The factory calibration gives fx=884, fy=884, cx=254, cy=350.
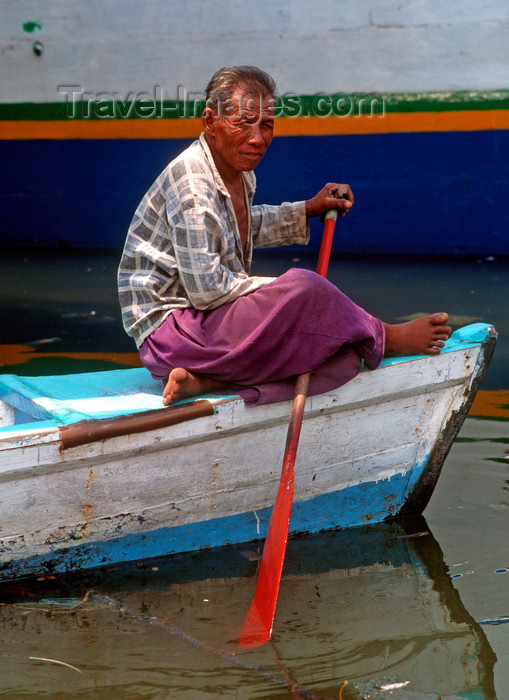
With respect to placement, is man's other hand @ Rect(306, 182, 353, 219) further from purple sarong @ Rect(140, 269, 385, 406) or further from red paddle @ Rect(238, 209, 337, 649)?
red paddle @ Rect(238, 209, 337, 649)

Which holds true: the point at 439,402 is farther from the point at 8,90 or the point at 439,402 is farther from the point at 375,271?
the point at 8,90

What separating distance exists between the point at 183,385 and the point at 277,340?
0.94 ft

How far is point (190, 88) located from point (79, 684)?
614cm

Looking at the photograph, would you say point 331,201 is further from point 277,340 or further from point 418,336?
point 277,340

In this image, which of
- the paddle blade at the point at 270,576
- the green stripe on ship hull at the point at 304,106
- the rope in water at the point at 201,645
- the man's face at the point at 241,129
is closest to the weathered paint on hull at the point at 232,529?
the rope in water at the point at 201,645

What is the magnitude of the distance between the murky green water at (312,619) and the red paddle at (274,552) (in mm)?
42

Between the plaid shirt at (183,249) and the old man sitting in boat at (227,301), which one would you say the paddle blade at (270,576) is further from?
the plaid shirt at (183,249)

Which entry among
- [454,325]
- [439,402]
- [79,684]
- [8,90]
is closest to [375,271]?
[454,325]

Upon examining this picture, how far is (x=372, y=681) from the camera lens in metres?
2.02

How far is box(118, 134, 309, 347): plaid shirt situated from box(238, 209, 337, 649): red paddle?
14.7 inches

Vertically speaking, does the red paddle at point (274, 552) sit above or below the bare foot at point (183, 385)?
below

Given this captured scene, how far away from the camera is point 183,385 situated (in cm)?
241

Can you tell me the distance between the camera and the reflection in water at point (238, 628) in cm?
202

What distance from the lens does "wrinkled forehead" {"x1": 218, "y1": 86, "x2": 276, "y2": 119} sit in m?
2.49
